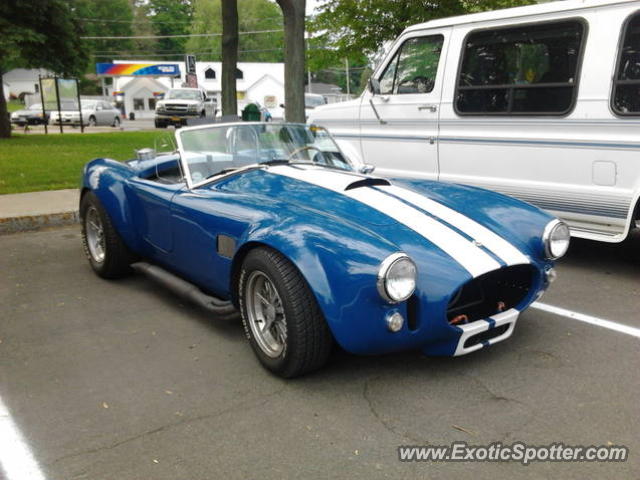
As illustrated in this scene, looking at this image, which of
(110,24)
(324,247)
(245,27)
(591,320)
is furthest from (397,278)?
(110,24)

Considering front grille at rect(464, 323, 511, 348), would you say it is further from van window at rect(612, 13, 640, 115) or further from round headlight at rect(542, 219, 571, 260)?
van window at rect(612, 13, 640, 115)

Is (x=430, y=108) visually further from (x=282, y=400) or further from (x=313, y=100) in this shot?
(x=313, y=100)

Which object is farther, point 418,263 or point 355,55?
point 355,55

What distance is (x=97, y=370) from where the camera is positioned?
342 centimetres

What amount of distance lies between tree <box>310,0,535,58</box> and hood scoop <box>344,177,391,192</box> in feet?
22.6

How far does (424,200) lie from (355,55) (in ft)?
28.2

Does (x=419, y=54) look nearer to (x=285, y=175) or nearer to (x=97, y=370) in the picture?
(x=285, y=175)

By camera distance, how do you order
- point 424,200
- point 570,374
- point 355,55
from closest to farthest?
point 570,374
point 424,200
point 355,55

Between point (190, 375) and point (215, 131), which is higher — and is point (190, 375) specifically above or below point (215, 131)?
below

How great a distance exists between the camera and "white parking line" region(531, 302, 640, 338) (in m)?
3.85

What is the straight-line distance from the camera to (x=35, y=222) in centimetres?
727

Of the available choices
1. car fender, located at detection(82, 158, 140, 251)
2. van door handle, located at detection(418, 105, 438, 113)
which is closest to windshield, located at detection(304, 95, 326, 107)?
van door handle, located at detection(418, 105, 438, 113)

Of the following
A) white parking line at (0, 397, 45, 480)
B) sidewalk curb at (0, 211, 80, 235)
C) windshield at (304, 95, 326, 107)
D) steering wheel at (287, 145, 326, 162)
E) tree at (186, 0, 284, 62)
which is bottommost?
white parking line at (0, 397, 45, 480)

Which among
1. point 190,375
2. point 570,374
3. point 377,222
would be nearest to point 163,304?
point 190,375
